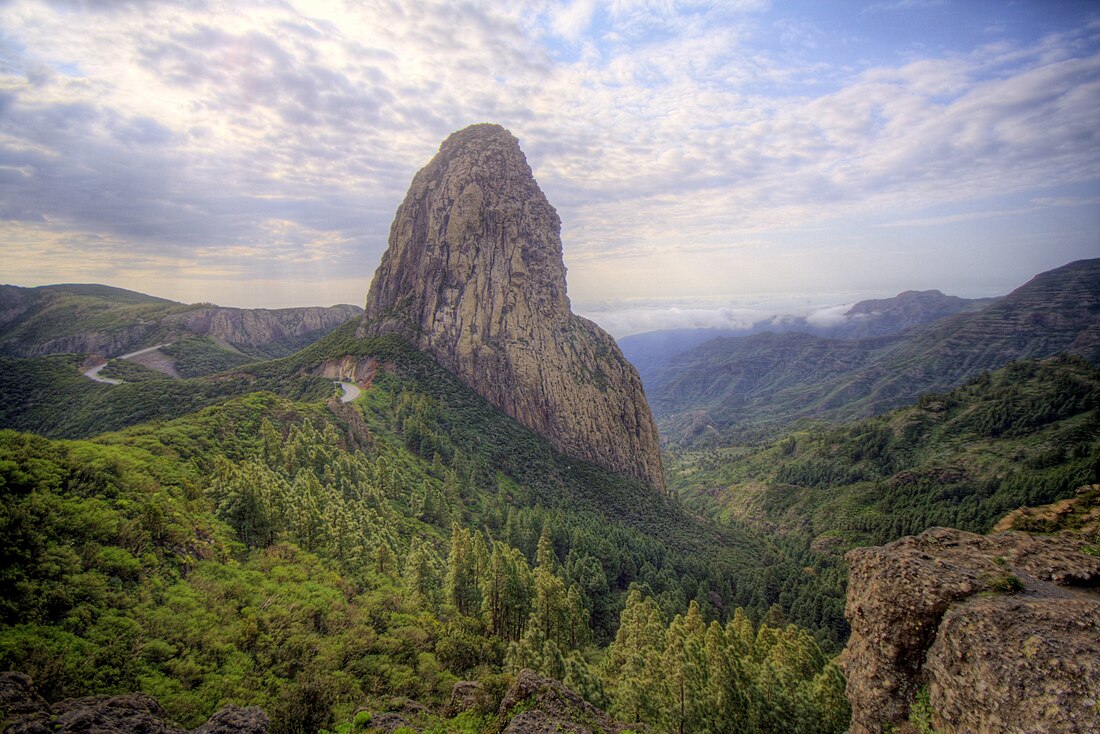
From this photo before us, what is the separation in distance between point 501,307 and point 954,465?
15668 cm

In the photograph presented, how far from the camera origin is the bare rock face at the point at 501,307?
13550 cm

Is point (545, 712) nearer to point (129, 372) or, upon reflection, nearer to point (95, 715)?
point (95, 715)

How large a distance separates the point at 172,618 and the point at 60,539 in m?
7.47

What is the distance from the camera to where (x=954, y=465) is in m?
142

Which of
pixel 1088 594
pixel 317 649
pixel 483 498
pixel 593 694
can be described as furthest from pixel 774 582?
pixel 317 649

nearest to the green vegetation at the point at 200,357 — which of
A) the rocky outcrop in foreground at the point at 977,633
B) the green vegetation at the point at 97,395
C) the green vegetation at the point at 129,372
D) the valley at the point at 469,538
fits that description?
the valley at the point at 469,538

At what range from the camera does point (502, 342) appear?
137m

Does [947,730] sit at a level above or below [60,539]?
below

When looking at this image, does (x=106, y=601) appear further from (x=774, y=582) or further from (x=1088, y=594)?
(x=774, y=582)

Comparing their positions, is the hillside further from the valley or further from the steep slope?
the steep slope

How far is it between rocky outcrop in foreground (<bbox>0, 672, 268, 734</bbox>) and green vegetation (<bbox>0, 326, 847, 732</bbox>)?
268 cm

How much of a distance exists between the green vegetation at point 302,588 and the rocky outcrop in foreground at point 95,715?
268 cm

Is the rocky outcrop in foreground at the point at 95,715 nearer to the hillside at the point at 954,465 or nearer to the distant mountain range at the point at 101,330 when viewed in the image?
the hillside at the point at 954,465

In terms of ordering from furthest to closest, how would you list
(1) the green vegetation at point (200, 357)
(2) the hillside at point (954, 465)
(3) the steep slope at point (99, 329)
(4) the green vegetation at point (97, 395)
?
(3) the steep slope at point (99, 329) → (1) the green vegetation at point (200, 357) → (2) the hillside at point (954, 465) → (4) the green vegetation at point (97, 395)
